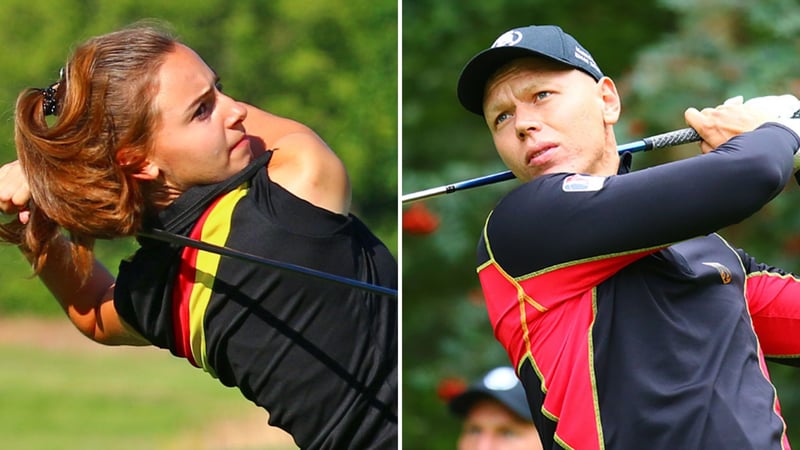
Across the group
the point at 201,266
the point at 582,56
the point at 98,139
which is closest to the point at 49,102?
the point at 98,139

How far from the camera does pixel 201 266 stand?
9.78 ft

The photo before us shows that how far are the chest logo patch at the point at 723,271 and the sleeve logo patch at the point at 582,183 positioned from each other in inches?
11.4

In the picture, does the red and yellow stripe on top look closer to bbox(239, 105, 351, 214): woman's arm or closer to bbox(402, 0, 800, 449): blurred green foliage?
bbox(239, 105, 351, 214): woman's arm

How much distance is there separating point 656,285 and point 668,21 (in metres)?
5.67

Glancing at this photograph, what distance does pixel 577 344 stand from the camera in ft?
8.36

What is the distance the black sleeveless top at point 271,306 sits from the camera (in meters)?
2.97

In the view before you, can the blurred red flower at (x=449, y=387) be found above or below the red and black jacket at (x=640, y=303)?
below

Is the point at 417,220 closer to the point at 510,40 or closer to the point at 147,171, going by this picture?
the point at 147,171

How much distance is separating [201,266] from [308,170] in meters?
0.31

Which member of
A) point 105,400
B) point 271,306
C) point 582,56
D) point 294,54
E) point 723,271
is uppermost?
point 582,56

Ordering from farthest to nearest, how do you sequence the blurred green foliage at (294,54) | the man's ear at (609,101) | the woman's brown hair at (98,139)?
the blurred green foliage at (294,54), the woman's brown hair at (98,139), the man's ear at (609,101)

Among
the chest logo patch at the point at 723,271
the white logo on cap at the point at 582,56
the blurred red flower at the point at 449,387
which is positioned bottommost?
the blurred red flower at the point at 449,387

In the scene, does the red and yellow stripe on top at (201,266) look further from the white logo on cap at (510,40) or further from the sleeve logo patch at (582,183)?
the sleeve logo patch at (582,183)

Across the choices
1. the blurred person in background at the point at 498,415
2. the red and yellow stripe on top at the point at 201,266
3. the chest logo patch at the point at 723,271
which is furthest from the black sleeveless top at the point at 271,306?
the blurred person in background at the point at 498,415
